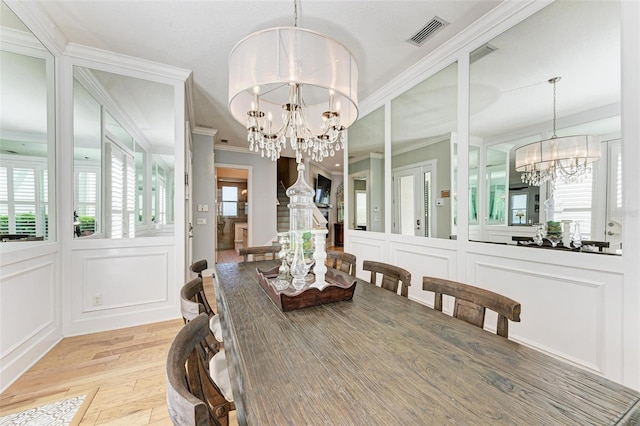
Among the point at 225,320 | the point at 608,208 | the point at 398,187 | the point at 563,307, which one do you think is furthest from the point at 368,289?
the point at 398,187

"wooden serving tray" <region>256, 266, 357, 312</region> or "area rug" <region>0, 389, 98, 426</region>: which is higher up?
"wooden serving tray" <region>256, 266, 357, 312</region>

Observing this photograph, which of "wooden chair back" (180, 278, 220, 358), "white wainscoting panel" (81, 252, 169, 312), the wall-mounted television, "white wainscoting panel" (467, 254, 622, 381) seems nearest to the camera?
"wooden chair back" (180, 278, 220, 358)

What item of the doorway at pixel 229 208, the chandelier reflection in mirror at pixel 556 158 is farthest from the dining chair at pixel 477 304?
the doorway at pixel 229 208

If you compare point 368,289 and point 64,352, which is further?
point 64,352

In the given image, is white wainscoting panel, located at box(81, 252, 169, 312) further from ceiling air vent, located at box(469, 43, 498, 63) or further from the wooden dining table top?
ceiling air vent, located at box(469, 43, 498, 63)

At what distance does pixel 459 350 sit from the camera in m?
0.84

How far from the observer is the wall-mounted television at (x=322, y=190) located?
893cm

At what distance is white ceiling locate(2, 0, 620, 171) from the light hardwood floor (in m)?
2.69

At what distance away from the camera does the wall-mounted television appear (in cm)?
893

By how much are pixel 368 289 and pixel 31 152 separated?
2.71 metres

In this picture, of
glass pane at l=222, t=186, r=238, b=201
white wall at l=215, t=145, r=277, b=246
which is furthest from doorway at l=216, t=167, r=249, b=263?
white wall at l=215, t=145, r=277, b=246

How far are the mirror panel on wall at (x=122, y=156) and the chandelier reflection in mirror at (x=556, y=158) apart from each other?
128 inches

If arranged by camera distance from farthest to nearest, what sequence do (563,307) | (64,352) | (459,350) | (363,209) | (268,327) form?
(363,209) → (64,352) → (563,307) → (268,327) → (459,350)

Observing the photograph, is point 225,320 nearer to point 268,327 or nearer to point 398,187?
point 268,327
